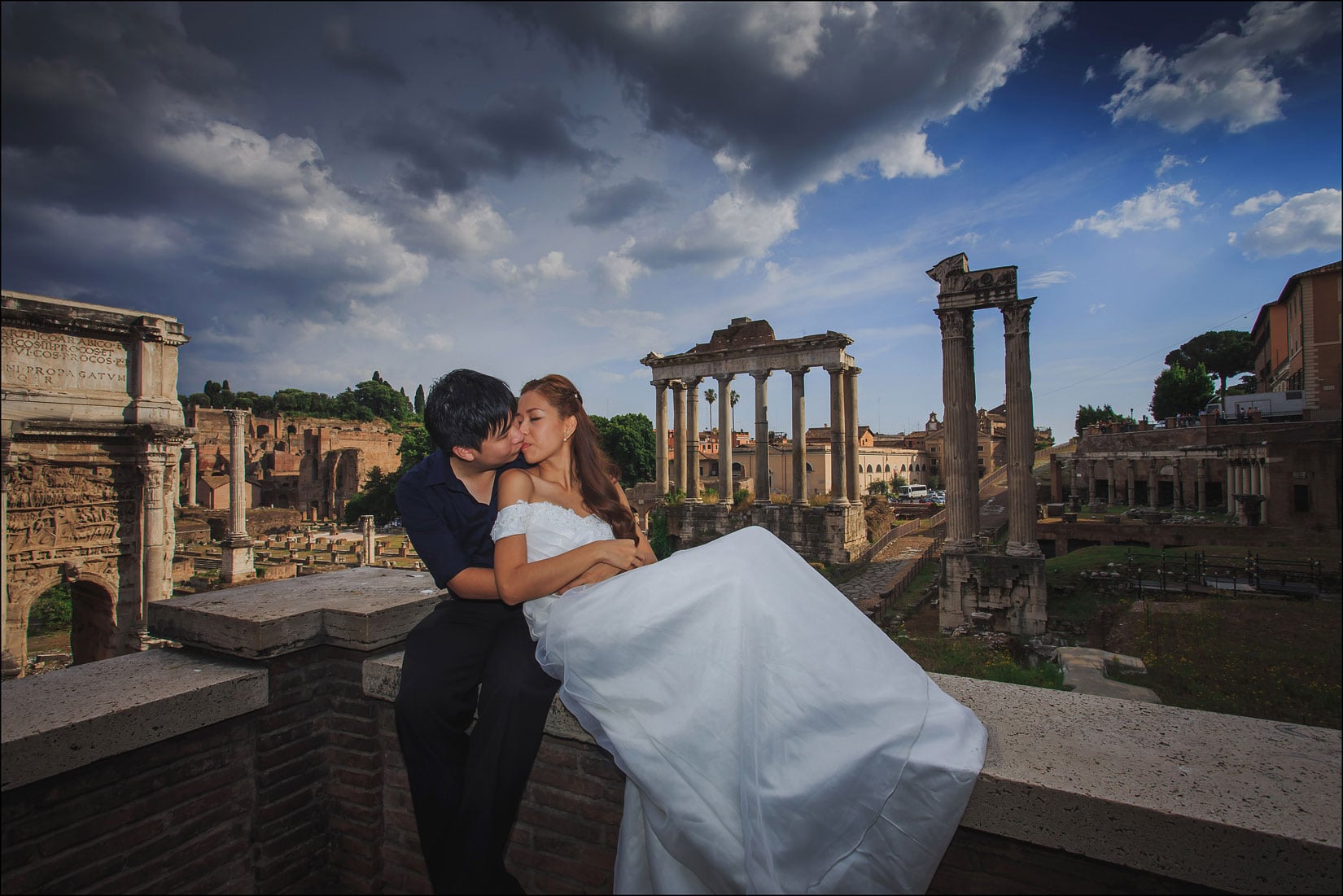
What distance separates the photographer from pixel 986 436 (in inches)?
2210

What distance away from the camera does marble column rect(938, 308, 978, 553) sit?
13586 mm

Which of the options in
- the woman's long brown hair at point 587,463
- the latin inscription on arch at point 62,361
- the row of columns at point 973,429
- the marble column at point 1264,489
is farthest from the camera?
Answer: the marble column at point 1264,489

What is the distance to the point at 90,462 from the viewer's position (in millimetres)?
12273

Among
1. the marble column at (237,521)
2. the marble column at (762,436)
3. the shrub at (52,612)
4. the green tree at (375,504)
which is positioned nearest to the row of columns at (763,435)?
the marble column at (762,436)

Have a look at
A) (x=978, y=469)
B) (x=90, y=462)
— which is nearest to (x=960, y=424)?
(x=978, y=469)

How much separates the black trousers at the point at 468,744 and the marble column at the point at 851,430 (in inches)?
873

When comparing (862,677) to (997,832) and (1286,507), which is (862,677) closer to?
(997,832)

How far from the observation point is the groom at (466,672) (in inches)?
80.3

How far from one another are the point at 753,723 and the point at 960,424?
1377cm

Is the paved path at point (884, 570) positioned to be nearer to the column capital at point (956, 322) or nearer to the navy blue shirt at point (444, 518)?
the column capital at point (956, 322)

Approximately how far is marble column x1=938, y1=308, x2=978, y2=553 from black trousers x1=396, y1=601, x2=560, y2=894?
1331cm

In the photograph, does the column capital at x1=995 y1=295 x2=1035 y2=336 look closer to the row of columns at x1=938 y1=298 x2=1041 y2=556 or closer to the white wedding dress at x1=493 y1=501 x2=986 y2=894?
the row of columns at x1=938 y1=298 x2=1041 y2=556

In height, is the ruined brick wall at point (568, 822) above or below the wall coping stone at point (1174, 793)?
below

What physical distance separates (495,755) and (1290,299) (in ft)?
133
